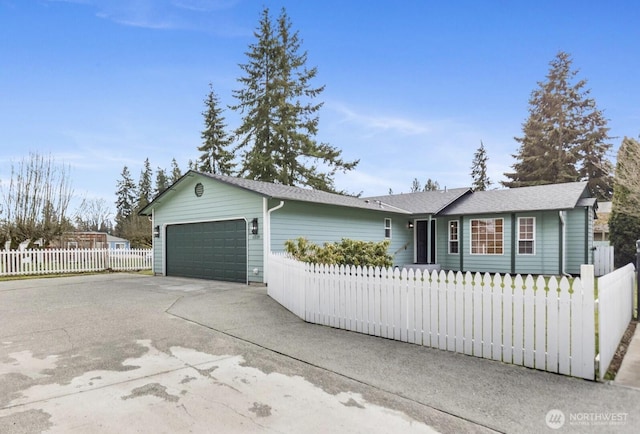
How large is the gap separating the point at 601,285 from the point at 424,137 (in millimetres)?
21198

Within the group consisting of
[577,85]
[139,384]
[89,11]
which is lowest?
[139,384]

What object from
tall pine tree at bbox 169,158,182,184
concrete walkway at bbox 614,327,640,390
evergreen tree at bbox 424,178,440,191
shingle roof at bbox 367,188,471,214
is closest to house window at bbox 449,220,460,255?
shingle roof at bbox 367,188,471,214

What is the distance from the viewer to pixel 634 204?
52.7 ft

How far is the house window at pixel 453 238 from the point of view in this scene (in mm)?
16297

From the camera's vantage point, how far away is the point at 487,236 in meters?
15.3

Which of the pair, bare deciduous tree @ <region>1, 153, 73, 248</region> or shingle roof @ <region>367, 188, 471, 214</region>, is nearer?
shingle roof @ <region>367, 188, 471, 214</region>

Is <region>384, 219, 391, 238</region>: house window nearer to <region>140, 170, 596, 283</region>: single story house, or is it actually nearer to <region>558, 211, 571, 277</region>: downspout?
<region>140, 170, 596, 283</region>: single story house

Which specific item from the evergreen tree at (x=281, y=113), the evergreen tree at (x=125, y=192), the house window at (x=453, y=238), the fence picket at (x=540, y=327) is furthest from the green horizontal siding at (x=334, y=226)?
the evergreen tree at (x=125, y=192)

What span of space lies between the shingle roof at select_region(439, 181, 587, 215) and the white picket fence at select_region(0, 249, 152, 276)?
14.9 m

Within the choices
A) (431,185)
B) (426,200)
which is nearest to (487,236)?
(426,200)

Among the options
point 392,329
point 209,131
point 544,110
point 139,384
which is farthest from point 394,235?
point 544,110

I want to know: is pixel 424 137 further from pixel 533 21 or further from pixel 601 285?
pixel 601 285

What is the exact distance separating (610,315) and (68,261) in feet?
63.4

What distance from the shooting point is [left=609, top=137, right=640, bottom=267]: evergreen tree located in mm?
15508
